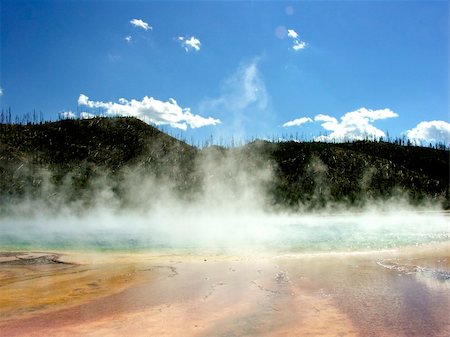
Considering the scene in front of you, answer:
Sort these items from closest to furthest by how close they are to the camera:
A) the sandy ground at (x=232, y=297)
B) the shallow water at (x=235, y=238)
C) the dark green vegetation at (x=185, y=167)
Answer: the sandy ground at (x=232, y=297) → the shallow water at (x=235, y=238) → the dark green vegetation at (x=185, y=167)

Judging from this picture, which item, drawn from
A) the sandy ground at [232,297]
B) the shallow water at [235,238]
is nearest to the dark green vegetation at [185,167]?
the shallow water at [235,238]

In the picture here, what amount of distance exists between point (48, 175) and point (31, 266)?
246 feet

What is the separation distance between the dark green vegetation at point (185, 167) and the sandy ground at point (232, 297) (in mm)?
64420

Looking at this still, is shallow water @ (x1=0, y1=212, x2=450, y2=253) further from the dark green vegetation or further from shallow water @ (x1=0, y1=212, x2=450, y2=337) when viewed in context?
the dark green vegetation

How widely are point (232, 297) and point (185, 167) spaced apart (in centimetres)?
9113

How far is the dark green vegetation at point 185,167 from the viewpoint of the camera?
80.4 m

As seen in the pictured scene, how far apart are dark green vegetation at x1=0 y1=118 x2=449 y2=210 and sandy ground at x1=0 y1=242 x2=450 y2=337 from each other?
64420mm

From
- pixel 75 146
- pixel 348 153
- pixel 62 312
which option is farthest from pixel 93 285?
pixel 348 153

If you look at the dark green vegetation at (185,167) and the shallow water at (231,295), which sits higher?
the dark green vegetation at (185,167)

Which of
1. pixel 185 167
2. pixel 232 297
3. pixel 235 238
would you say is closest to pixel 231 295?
pixel 232 297

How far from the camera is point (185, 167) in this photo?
324ft

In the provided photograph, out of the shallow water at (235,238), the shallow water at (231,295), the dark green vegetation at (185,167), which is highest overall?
the dark green vegetation at (185,167)

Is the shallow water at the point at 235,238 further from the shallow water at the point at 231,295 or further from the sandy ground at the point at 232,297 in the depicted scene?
the sandy ground at the point at 232,297

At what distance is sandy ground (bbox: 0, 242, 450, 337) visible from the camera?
6.30 m
